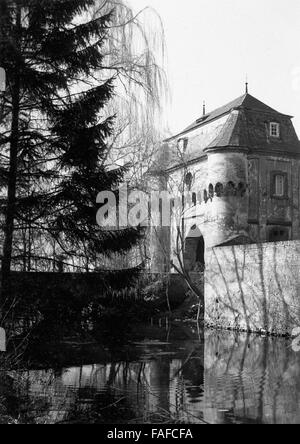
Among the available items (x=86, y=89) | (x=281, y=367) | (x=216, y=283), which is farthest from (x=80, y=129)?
(x=216, y=283)

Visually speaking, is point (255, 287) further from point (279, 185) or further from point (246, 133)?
point (246, 133)

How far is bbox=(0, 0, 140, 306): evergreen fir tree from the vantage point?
27.4ft

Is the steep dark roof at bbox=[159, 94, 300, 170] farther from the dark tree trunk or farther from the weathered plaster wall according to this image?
the dark tree trunk

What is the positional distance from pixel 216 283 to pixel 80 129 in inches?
620

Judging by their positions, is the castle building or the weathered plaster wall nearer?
the castle building

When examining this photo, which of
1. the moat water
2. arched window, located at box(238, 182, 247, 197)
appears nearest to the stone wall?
the moat water

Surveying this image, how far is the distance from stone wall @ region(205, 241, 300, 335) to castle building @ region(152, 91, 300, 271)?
114 inches

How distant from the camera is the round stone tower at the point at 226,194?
27516mm

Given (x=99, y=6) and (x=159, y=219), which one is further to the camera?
(x=159, y=219)

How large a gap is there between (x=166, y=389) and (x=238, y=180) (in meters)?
18.7

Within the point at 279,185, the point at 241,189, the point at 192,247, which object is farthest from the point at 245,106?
the point at 192,247

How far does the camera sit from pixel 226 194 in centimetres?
2756

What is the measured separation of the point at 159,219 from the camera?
102ft
